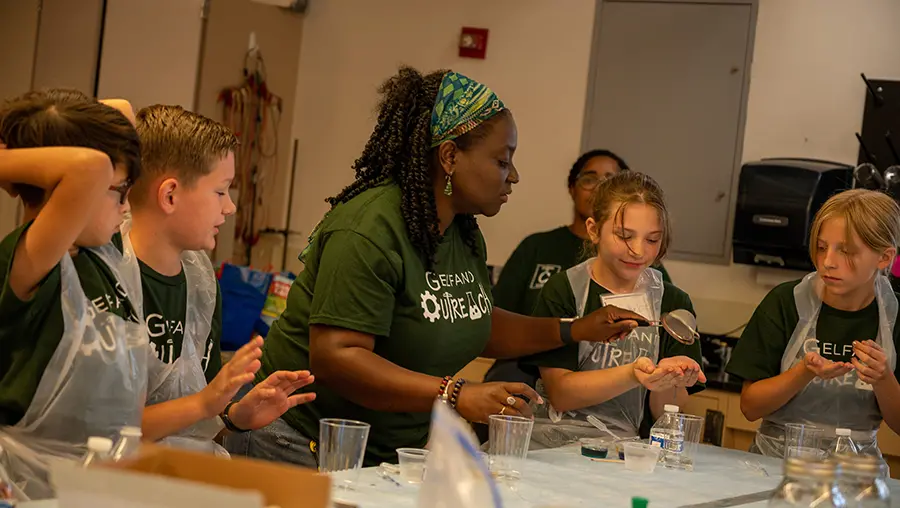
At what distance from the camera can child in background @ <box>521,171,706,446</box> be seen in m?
2.60

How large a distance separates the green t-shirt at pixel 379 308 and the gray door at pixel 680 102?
2531 millimetres

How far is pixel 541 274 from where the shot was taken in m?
3.94

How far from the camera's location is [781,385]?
2.61 meters

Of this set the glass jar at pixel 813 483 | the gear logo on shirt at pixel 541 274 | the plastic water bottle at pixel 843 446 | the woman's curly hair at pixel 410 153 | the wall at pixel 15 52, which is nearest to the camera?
the glass jar at pixel 813 483

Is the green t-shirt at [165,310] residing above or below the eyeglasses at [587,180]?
below

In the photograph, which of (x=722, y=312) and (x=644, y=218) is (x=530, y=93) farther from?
(x=644, y=218)

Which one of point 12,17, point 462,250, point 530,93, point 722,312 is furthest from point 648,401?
point 12,17

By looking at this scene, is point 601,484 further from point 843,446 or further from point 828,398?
point 828,398

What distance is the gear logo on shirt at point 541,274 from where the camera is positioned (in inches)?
154

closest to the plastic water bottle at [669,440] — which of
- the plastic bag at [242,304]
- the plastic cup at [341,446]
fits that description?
the plastic cup at [341,446]

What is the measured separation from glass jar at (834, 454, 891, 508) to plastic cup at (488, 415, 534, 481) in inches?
23.1

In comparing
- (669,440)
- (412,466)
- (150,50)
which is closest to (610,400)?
(669,440)

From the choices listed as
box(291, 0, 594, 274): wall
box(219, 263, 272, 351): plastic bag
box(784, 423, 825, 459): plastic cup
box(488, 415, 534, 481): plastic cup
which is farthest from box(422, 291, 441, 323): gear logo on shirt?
box(291, 0, 594, 274): wall

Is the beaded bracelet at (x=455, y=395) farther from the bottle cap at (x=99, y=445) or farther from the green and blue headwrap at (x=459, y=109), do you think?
the bottle cap at (x=99, y=445)
